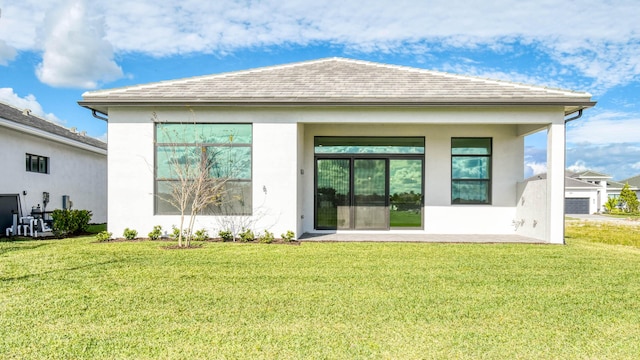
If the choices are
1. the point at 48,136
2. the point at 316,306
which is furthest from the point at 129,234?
the point at 316,306

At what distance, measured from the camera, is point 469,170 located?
1162 cm

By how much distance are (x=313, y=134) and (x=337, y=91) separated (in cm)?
177

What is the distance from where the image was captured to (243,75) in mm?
11258

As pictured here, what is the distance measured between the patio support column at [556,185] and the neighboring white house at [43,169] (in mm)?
14358

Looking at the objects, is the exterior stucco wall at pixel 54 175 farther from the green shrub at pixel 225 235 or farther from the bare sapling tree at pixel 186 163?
the green shrub at pixel 225 235

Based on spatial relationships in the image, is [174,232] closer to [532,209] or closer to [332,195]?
[332,195]

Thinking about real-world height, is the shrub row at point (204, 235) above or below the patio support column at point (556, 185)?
below

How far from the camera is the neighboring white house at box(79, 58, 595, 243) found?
9.75 m

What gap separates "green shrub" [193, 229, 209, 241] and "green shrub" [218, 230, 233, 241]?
37 centimetres

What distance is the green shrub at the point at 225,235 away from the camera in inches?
389

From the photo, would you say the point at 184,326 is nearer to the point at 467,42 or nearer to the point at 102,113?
the point at 102,113

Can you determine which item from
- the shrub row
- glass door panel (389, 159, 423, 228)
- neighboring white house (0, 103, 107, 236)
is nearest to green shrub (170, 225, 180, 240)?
the shrub row

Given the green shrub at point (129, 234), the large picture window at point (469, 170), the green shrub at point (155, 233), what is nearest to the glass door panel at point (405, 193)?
the large picture window at point (469, 170)

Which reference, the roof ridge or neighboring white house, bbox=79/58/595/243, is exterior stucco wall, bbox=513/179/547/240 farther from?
the roof ridge
